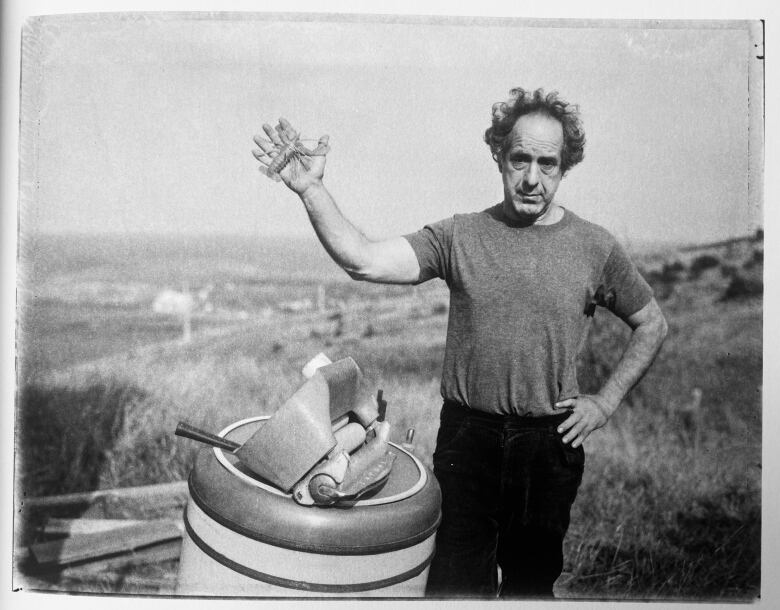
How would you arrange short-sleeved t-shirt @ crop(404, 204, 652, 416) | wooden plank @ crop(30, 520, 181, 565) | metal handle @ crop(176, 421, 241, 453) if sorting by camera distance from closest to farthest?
metal handle @ crop(176, 421, 241, 453)
short-sleeved t-shirt @ crop(404, 204, 652, 416)
wooden plank @ crop(30, 520, 181, 565)

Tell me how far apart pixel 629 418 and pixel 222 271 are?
2.00 m

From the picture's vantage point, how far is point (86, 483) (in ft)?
10.8

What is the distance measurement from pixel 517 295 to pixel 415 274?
0.47 meters

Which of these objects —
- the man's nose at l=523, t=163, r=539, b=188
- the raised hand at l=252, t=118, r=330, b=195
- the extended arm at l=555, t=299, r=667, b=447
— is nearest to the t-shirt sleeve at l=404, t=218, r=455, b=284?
the man's nose at l=523, t=163, r=539, b=188

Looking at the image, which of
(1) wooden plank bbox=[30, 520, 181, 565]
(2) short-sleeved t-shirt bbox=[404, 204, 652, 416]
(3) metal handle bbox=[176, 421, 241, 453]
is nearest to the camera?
(3) metal handle bbox=[176, 421, 241, 453]

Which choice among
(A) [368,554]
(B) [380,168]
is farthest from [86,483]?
(B) [380,168]

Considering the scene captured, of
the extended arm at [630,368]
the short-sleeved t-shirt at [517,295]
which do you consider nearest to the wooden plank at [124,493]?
the short-sleeved t-shirt at [517,295]

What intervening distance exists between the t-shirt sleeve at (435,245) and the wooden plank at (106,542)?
66.3 inches

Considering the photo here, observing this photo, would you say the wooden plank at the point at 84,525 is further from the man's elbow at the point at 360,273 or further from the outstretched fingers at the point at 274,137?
the outstretched fingers at the point at 274,137

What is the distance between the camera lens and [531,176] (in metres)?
3.16

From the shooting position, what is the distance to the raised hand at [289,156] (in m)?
3.20

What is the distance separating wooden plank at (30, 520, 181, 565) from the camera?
3.26 meters

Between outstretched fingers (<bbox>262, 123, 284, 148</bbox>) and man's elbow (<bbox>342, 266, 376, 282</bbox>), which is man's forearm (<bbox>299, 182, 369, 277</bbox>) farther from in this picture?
outstretched fingers (<bbox>262, 123, 284, 148</bbox>)

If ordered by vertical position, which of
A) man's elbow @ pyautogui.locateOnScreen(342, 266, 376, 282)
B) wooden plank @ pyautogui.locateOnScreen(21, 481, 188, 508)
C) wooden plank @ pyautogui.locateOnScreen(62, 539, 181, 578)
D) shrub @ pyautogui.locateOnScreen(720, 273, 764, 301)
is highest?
man's elbow @ pyautogui.locateOnScreen(342, 266, 376, 282)
